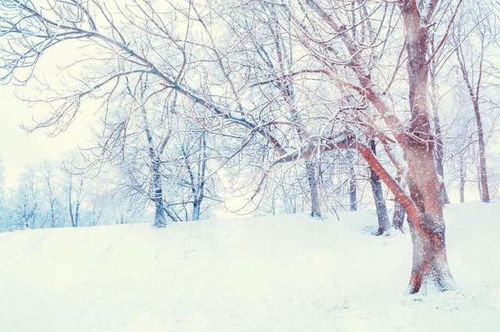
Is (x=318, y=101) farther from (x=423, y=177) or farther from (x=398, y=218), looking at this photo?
(x=398, y=218)

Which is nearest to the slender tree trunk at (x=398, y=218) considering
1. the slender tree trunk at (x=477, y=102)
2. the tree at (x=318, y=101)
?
the slender tree trunk at (x=477, y=102)

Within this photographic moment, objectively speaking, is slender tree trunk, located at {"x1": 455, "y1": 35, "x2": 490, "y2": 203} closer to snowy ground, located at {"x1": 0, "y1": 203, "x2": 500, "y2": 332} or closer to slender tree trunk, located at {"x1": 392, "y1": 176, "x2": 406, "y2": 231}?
snowy ground, located at {"x1": 0, "y1": 203, "x2": 500, "y2": 332}

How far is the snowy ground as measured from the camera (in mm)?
7074

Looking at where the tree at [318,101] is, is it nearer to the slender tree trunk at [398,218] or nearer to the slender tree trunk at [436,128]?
the slender tree trunk at [436,128]

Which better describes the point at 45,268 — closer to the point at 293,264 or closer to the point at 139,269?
the point at 139,269

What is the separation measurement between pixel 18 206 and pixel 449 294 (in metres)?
52.2

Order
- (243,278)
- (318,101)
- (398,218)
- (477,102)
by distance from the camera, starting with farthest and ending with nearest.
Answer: (477,102) < (398,218) < (243,278) < (318,101)

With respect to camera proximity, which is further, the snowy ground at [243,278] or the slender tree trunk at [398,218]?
the slender tree trunk at [398,218]

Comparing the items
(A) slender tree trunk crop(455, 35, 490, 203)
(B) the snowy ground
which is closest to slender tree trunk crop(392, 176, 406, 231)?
(B) the snowy ground

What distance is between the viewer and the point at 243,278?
12484mm

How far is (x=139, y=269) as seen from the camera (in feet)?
47.7

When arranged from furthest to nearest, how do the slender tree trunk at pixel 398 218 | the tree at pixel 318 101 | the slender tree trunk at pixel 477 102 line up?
the slender tree trunk at pixel 477 102 → the slender tree trunk at pixel 398 218 → the tree at pixel 318 101

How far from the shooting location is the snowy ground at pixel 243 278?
7.07 m

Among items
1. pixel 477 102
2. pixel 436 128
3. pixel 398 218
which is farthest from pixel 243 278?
pixel 477 102
